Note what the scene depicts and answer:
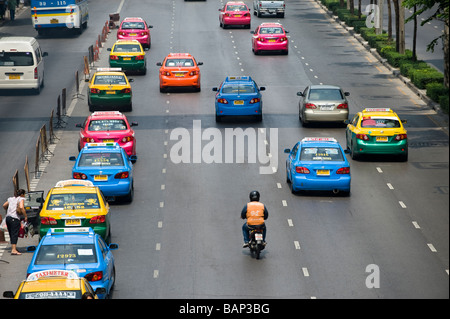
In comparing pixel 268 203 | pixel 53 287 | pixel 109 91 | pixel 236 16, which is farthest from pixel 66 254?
pixel 236 16

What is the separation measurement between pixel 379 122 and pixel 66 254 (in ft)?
55.7

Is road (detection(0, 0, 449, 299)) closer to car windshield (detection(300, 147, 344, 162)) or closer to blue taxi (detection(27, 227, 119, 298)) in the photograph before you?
car windshield (detection(300, 147, 344, 162))

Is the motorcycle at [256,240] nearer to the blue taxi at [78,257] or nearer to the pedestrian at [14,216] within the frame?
the blue taxi at [78,257]

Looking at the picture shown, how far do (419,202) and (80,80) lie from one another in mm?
27980

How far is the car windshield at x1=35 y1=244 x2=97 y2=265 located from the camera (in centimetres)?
2070

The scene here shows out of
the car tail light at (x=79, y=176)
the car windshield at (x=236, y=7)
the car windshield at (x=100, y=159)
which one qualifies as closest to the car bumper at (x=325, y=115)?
the car windshield at (x=100, y=159)

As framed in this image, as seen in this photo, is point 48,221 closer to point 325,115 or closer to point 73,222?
point 73,222

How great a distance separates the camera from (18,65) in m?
50.6

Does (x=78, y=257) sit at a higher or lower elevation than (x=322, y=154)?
higher

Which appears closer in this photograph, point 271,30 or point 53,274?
point 53,274

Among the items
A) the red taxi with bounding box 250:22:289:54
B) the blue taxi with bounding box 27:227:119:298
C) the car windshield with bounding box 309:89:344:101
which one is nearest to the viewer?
the blue taxi with bounding box 27:227:119:298

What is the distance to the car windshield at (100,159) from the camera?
3067cm

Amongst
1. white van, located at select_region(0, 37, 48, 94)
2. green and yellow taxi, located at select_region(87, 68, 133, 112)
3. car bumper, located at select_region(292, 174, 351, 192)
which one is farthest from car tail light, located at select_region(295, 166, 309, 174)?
white van, located at select_region(0, 37, 48, 94)

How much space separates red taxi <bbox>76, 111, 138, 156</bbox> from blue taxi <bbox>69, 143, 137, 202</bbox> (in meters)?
4.18
